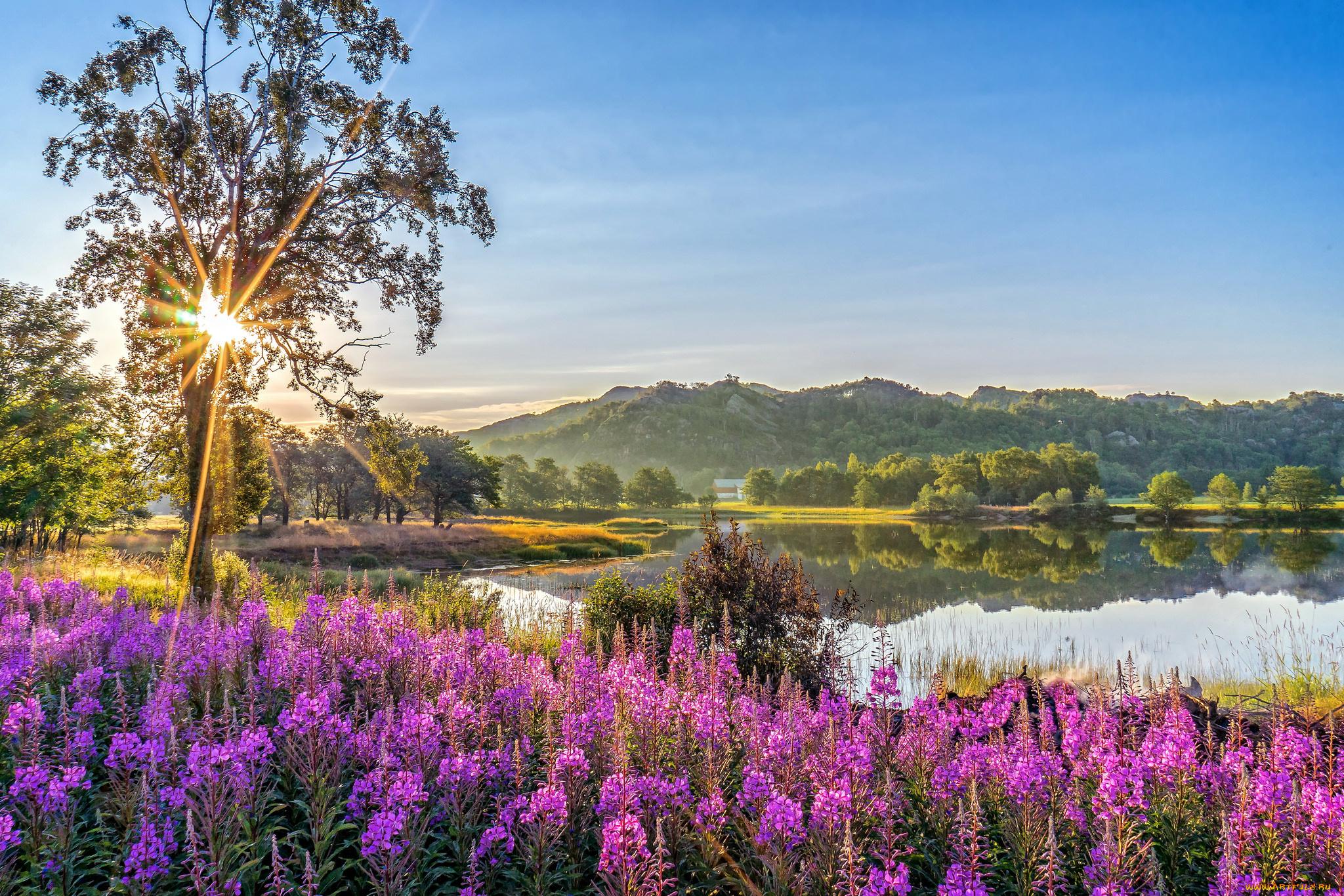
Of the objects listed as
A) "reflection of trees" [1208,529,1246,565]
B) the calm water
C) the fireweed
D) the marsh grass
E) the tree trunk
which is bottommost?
"reflection of trees" [1208,529,1246,565]

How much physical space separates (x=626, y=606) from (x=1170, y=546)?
5529 cm

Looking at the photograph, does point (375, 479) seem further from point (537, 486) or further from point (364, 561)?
point (537, 486)

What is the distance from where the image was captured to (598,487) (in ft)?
366

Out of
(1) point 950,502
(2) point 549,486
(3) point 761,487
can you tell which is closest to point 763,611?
(1) point 950,502

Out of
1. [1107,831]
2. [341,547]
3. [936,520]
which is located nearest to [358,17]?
[1107,831]

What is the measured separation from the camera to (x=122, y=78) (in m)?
→ 14.1

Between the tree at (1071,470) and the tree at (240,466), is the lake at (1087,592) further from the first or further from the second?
the tree at (1071,470)

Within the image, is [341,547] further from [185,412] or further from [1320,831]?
[1320,831]

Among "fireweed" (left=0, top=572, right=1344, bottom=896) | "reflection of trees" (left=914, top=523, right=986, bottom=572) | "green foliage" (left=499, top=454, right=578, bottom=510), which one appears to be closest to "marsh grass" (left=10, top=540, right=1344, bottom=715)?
"fireweed" (left=0, top=572, right=1344, bottom=896)

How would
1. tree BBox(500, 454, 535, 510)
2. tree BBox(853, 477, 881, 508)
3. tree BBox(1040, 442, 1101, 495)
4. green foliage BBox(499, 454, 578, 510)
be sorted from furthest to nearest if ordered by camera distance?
tree BBox(853, 477, 881, 508)
green foliage BBox(499, 454, 578, 510)
tree BBox(500, 454, 535, 510)
tree BBox(1040, 442, 1101, 495)

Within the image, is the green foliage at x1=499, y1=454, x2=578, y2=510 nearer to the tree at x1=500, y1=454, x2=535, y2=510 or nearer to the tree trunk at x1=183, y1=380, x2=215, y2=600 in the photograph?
the tree at x1=500, y1=454, x2=535, y2=510

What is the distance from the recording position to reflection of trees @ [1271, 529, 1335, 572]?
1446 inches

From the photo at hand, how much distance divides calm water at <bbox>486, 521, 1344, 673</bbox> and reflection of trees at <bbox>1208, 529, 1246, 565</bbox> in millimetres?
179

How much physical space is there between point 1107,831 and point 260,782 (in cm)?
401
